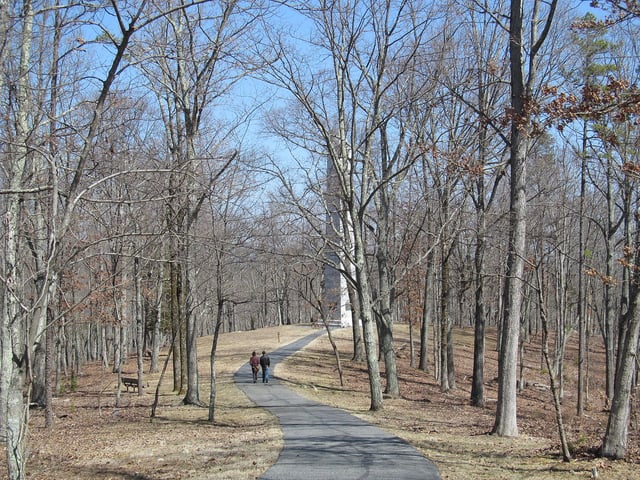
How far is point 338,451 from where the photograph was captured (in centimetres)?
1058

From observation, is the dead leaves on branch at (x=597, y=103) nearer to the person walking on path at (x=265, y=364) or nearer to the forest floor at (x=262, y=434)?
the forest floor at (x=262, y=434)

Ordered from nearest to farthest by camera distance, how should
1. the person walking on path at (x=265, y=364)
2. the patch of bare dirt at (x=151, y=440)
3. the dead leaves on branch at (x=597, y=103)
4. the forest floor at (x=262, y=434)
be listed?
the dead leaves on branch at (x=597, y=103) → the forest floor at (x=262, y=434) → the patch of bare dirt at (x=151, y=440) → the person walking on path at (x=265, y=364)

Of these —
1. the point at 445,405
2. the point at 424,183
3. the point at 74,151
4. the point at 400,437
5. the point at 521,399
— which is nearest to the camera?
the point at 74,151

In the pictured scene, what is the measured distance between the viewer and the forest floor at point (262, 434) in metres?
9.59

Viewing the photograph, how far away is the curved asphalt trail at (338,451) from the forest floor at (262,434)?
31 centimetres

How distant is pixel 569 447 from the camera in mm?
10070

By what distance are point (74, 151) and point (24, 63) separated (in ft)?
5.74

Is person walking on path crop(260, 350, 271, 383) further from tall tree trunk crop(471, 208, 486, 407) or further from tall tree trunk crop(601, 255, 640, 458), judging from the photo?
tall tree trunk crop(601, 255, 640, 458)

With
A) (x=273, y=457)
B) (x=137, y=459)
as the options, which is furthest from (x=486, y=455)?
(x=137, y=459)

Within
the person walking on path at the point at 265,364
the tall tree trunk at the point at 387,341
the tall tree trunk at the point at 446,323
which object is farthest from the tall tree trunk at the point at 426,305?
the person walking on path at the point at 265,364

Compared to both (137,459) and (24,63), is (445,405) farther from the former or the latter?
(24,63)

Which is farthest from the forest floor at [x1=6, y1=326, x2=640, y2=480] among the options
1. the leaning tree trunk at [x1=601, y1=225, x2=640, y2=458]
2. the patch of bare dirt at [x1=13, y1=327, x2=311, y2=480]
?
the leaning tree trunk at [x1=601, y1=225, x2=640, y2=458]

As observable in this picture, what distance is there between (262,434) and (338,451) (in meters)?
2.94

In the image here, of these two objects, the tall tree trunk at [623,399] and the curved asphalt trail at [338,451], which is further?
the tall tree trunk at [623,399]
